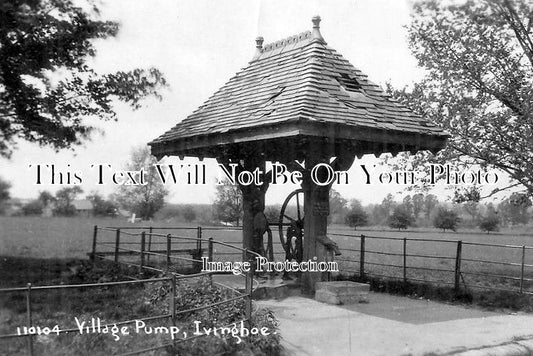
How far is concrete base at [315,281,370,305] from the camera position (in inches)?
358

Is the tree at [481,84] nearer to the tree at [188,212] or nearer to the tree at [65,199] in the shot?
the tree at [65,199]

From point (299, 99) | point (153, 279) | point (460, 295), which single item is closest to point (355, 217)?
point (460, 295)

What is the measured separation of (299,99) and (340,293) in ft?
10.7

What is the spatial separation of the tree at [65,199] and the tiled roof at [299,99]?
2.62m

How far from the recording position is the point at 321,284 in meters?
9.53

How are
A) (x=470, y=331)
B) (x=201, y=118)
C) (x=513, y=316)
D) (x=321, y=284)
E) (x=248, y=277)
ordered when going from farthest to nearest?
(x=201, y=118) < (x=321, y=284) < (x=513, y=316) < (x=470, y=331) < (x=248, y=277)

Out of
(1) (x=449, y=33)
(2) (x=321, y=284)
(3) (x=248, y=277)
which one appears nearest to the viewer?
(3) (x=248, y=277)

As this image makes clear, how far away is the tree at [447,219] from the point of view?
48272 millimetres

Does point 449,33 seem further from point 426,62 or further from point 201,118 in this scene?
point 201,118

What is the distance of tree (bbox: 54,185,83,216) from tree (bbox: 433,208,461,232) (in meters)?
40.5

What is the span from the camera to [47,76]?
10211 mm

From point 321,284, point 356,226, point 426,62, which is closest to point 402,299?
point 321,284

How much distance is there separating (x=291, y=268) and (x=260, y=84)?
3.54m

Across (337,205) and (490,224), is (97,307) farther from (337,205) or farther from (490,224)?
(490,224)
